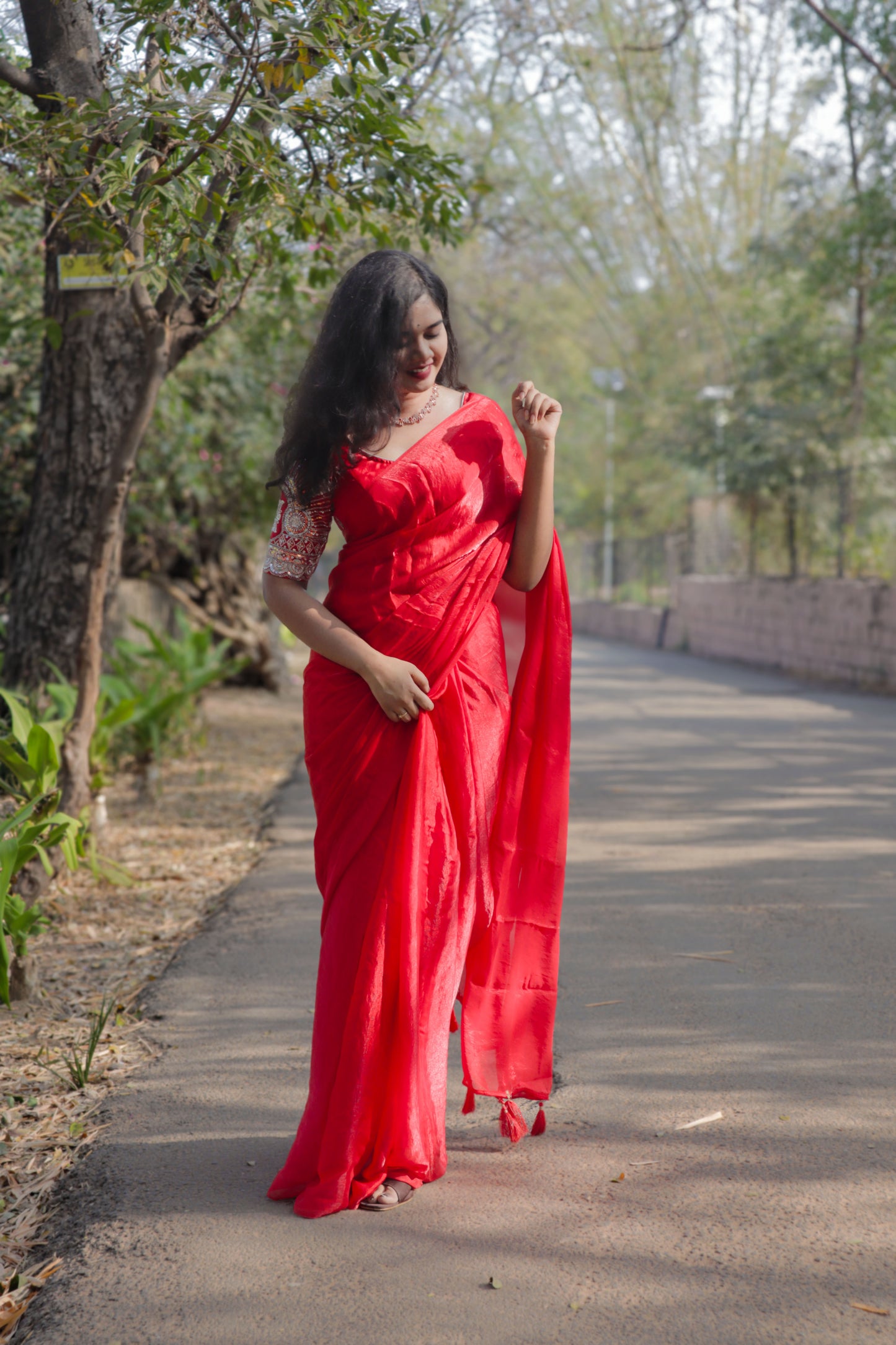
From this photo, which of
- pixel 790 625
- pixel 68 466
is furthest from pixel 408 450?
pixel 790 625

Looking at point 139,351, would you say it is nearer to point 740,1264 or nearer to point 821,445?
point 740,1264

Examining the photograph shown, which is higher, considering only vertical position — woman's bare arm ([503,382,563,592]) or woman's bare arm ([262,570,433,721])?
woman's bare arm ([503,382,563,592])

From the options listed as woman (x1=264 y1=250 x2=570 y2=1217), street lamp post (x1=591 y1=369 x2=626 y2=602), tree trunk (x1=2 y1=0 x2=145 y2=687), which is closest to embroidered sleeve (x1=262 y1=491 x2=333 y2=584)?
woman (x1=264 y1=250 x2=570 y2=1217)

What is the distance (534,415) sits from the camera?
2.80m

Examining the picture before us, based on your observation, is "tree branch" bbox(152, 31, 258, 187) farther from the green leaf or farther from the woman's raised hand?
the green leaf

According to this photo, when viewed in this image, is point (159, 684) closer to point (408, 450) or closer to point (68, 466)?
point (68, 466)

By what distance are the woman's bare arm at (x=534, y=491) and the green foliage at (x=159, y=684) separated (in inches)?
154

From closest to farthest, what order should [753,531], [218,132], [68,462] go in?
[218,132]
[68,462]
[753,531]

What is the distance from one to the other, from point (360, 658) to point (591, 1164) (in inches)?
50.2

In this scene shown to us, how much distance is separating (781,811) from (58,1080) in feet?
15.2

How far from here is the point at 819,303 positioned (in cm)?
1672

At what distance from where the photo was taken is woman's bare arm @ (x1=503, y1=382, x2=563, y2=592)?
280cm

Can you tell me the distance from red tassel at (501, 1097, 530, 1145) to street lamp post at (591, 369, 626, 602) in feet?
91.8

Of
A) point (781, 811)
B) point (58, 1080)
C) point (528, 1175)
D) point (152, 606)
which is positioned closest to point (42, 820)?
point (58, 1080)
